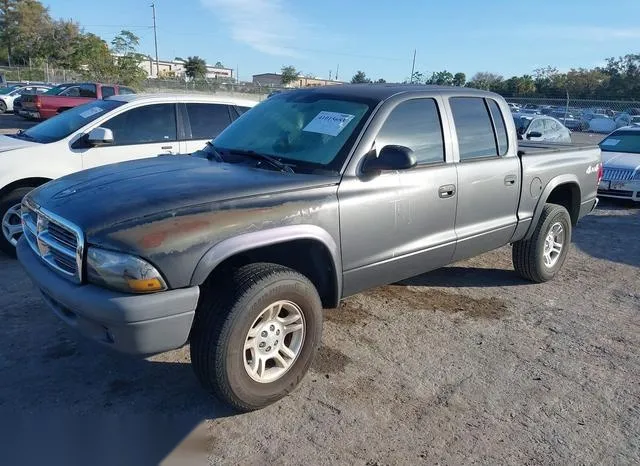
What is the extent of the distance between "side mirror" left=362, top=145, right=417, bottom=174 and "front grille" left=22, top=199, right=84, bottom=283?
1.79 metres

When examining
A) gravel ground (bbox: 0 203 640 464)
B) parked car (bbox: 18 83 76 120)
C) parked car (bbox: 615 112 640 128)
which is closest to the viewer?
gravel ground (bbox: 0 203 640 464)

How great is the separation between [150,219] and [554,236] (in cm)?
436

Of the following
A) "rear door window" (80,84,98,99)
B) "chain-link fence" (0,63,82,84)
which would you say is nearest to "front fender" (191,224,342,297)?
"rear door window" (80,84,98,99)

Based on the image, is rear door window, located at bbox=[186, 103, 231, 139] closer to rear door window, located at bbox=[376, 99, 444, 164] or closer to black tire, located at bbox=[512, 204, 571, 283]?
rear door window, located at bbox=[376, 99, 444, 164]

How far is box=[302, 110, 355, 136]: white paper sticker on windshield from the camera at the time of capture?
3670 mm

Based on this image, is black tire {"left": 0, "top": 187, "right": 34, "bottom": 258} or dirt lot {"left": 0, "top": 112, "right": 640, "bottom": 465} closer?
dirt lot {"left": 0, "top": 112, "right": 640, "bottom": 465}

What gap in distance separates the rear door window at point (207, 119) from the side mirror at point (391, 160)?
3881 millimetres

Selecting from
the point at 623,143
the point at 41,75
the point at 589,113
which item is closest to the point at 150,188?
the point at 623,143

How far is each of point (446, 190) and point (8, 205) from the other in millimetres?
4376

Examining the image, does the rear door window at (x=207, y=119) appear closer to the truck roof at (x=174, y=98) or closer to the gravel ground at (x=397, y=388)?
the truck roof at (x=174, y=98)

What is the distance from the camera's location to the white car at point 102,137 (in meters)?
5.49

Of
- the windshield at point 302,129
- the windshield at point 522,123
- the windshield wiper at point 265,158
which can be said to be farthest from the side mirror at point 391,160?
the windshield at point 522,123

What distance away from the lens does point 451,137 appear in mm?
4188

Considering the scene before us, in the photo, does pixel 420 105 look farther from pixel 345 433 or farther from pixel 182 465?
pixel 182 465
